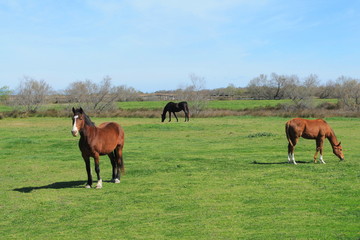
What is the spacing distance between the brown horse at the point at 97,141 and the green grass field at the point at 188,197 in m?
0.62

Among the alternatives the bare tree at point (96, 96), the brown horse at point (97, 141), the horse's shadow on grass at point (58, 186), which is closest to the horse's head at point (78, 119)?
the brown horse at point (97, 141)

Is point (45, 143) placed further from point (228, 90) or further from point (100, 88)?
point (228, 90)

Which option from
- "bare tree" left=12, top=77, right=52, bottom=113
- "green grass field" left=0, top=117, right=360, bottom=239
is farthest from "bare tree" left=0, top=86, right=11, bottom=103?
"green grass field" left=0, top=117, right=360, bottom=239

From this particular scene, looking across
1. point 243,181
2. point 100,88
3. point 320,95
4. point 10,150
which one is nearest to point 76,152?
point 10,150

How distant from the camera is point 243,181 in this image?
41.4 feet

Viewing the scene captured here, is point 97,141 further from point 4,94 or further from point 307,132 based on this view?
point 4,94

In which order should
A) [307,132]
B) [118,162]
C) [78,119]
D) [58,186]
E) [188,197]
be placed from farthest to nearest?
1. [307,132]
2. [118,162]
3. [58,186]
4. [78,119]
5. [188,197]

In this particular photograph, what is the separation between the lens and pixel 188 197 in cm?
1075

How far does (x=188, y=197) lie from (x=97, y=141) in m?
3.16

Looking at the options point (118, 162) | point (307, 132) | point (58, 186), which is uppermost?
point (307, 132)

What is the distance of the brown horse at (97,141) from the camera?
11841 mm

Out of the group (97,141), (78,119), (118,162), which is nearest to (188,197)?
(97,141)

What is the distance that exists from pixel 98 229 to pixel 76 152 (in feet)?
45.2

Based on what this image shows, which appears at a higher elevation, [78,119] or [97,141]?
[78,119]
